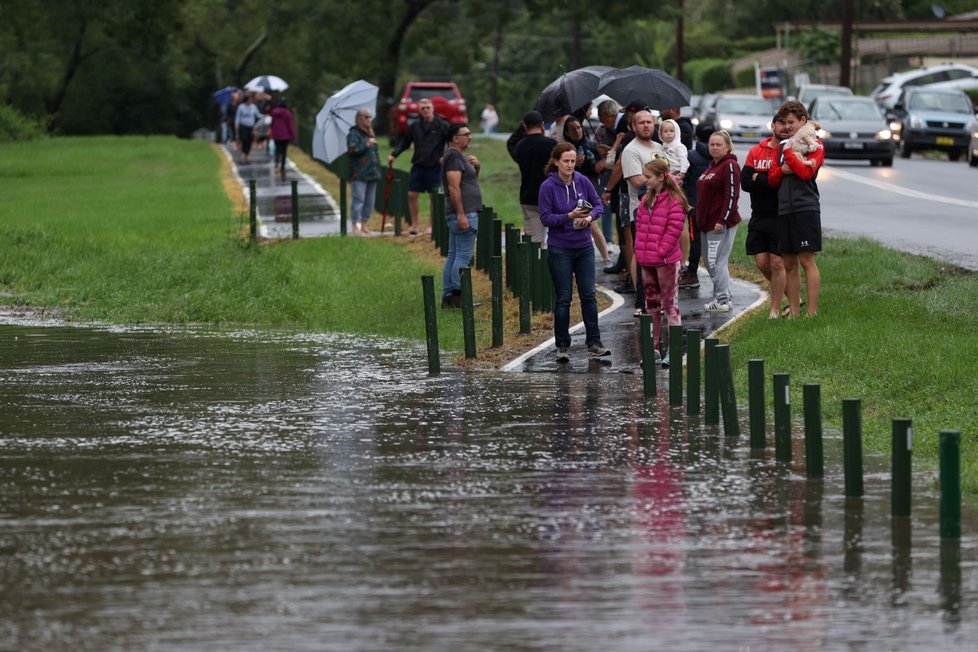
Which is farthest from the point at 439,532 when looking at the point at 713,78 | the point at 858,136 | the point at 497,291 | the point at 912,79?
the point at 713,78

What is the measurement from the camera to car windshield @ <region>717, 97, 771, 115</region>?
53875 millimetres

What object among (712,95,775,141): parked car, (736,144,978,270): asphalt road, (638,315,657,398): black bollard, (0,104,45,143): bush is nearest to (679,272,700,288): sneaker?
(736,144,978,270): asphalt road

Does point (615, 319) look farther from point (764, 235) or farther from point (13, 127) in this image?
point (13, 127)

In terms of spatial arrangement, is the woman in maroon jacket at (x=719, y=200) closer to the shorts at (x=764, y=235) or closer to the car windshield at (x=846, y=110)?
the shorts at (x=764, y=235)

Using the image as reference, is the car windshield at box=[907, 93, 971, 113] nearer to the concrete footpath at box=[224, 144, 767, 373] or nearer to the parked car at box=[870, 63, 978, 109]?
the parked car at box=[870, 63, 978, 109]

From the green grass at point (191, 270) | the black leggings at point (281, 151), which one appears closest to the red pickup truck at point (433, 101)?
the black leggings at point (281, 151)

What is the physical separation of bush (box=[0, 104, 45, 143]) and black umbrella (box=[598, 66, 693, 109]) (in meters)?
42.8

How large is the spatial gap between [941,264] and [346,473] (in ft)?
40.9

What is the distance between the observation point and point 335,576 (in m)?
8.38

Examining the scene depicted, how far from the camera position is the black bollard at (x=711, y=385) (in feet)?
A: 39.8

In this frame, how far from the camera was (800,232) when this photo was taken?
1591 cm

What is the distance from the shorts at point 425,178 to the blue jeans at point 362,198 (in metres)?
2.08

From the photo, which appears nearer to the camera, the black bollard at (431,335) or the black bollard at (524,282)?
the black bollard at (431,335)

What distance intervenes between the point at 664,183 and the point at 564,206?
896mm
